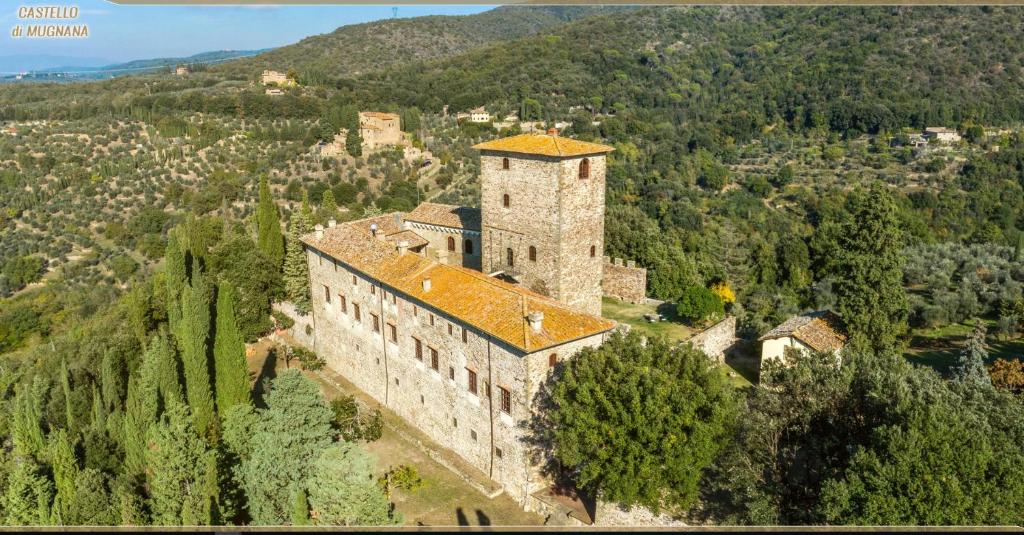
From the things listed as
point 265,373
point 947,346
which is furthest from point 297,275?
point 947,346

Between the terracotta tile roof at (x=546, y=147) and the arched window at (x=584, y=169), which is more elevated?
the terracotta tile roof at (x=546, y=147)

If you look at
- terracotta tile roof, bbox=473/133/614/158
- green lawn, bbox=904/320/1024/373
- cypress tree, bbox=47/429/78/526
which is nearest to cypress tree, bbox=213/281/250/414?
cypress tree, bbox=47/429/78/526

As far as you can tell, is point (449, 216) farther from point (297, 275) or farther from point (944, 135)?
point (944, 135)

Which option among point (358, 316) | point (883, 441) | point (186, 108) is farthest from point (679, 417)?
point (186, 108)

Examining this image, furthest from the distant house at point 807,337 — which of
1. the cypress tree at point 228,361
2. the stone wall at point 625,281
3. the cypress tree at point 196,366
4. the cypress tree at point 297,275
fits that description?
the cypress tree at point 297,275

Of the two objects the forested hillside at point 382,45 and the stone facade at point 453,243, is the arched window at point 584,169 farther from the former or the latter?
the forested hillside at point 382,45

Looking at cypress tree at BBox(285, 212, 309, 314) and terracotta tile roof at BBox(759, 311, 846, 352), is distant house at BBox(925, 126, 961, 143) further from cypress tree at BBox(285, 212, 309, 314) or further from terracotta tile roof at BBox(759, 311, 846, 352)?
cypress tree at BBox(285, 212, 309, 314)

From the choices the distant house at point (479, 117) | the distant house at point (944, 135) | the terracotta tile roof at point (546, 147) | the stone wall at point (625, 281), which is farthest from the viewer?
the distant house at point (479, 117)
